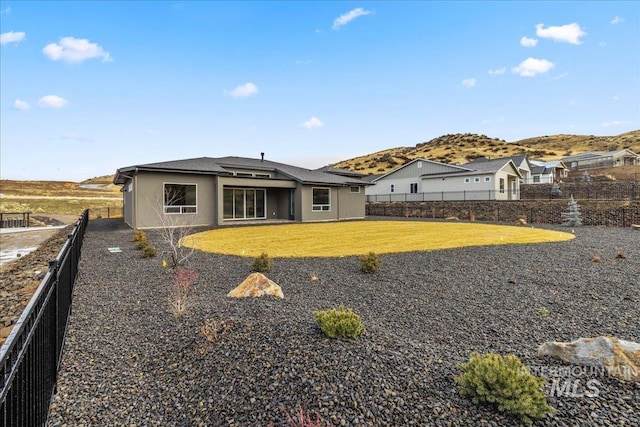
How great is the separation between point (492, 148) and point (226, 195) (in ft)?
246

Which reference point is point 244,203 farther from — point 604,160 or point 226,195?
point 604,160

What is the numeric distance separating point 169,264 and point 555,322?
7932 millimetres

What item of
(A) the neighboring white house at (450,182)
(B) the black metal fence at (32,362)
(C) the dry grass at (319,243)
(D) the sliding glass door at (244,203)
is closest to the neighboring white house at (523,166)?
(A) the neighboring white house at (450,182)

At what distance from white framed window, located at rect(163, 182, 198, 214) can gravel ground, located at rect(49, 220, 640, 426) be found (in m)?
8.78

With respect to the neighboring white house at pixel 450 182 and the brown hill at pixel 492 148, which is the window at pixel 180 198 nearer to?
the neighboring white house at pixel 450 182

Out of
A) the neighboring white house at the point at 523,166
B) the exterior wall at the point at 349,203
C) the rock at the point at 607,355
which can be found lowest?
the rock at the point at 607,355

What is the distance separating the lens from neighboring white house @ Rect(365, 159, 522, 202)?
28188 millimetres

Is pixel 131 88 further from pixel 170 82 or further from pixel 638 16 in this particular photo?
pixel 638 16

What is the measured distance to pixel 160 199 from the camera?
15.1 meters

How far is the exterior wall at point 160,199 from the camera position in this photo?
47.3ft

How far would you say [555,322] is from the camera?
4.46 m

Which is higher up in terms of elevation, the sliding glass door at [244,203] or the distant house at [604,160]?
the distant house at [604,160]

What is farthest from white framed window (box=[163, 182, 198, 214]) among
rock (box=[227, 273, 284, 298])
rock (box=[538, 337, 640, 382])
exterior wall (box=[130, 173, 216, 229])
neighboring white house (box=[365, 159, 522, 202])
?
neighboring white house (box=[365, 159, 522, 202])

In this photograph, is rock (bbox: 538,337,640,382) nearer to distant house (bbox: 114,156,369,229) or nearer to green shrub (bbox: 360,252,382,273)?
green shrub (bbox: 360,252,382,273)
